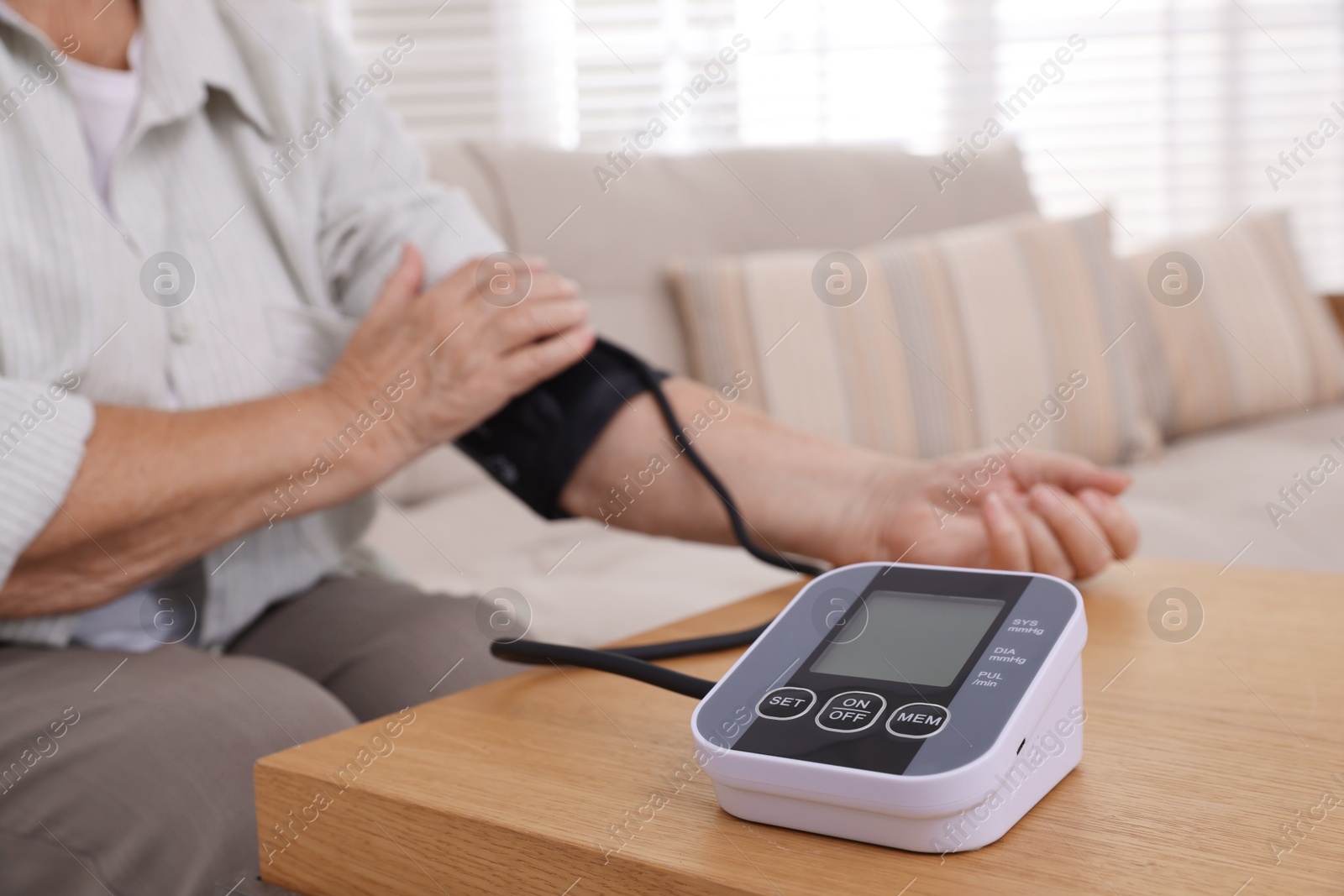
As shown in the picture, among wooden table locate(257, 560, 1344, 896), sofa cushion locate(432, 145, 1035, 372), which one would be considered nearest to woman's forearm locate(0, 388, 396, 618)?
wooden table locate(257, 560, 1344, 896)

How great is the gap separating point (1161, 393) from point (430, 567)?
3.97 ft

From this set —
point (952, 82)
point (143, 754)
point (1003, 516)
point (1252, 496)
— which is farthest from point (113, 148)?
point (952, 82)

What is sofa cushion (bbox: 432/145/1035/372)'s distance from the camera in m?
1.52

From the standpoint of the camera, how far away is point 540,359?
75cm

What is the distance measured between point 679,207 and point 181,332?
0.96 metres

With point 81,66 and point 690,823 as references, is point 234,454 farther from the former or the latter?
point 690,823

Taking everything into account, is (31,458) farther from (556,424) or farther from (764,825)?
(764,825)

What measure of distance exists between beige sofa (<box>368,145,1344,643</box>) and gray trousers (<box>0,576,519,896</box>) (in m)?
0.40

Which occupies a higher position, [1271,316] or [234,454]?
[234,454]

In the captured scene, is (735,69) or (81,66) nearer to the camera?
(81,66)

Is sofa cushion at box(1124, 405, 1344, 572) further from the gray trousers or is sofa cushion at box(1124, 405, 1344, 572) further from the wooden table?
the gray trousers

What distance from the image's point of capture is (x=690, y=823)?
1.16 feet

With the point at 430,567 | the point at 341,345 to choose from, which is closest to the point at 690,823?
the point at 341,345

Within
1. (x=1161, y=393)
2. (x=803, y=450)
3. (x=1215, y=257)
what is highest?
(x=803, y=450)
